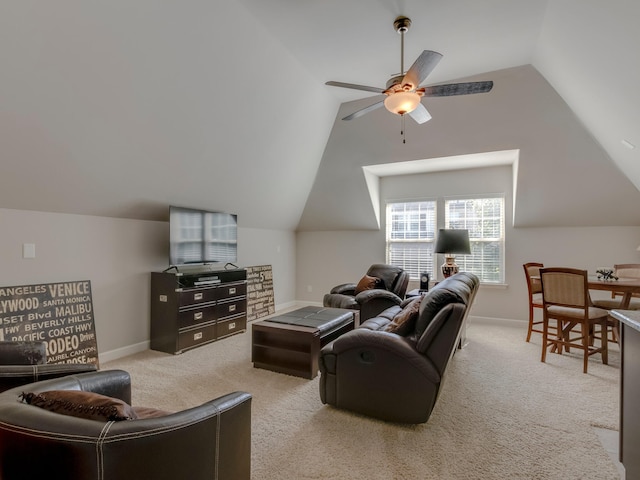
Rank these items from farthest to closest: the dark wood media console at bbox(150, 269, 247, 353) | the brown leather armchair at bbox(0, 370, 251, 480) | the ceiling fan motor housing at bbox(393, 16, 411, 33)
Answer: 1. the dark wood media console at bbox(150, 269, 247, 353)
2. the ceiling fan motor housing at bbox(393, 16, 411, 33)
3. the brown leather armchair at bbox(0, 370, 251, 480)

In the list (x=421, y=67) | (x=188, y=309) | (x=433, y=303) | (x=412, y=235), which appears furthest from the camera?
(x=412, y=235)

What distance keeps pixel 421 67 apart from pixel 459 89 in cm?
42

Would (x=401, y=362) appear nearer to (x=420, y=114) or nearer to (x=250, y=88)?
(x=420, y=114)

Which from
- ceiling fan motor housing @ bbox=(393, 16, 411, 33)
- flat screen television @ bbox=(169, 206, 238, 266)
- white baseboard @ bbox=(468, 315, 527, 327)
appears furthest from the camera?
white baseboard @ bbox=(468, 315, 527, 327)

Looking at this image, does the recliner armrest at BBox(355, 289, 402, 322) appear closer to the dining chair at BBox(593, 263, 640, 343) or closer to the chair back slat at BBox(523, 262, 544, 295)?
the chair back slat at BBox(523, 262, 544, 295)

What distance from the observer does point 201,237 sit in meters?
4.32

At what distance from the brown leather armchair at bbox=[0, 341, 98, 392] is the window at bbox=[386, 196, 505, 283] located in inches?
202

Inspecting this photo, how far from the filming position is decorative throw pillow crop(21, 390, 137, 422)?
42.2 inches

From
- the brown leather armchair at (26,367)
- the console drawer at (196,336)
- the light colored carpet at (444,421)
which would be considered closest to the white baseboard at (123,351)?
the light colored carpet at (444,421)

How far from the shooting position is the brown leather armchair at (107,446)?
0.95 meters

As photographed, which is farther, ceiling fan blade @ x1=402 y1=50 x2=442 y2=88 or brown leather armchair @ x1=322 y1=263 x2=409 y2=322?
brown leather armchair @ x1=322 y1=263 x2=409 y2=322

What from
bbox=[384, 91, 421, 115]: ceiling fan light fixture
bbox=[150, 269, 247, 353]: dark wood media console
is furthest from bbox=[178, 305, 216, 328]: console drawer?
bbox=[384, 91, 421, 115]: ceiling fan light fixture

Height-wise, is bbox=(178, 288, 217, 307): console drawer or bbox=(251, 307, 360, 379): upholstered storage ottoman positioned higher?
bbox=(178, 288, 217, 307): console drawer

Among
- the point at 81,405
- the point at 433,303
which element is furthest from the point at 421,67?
the point at 81,405
